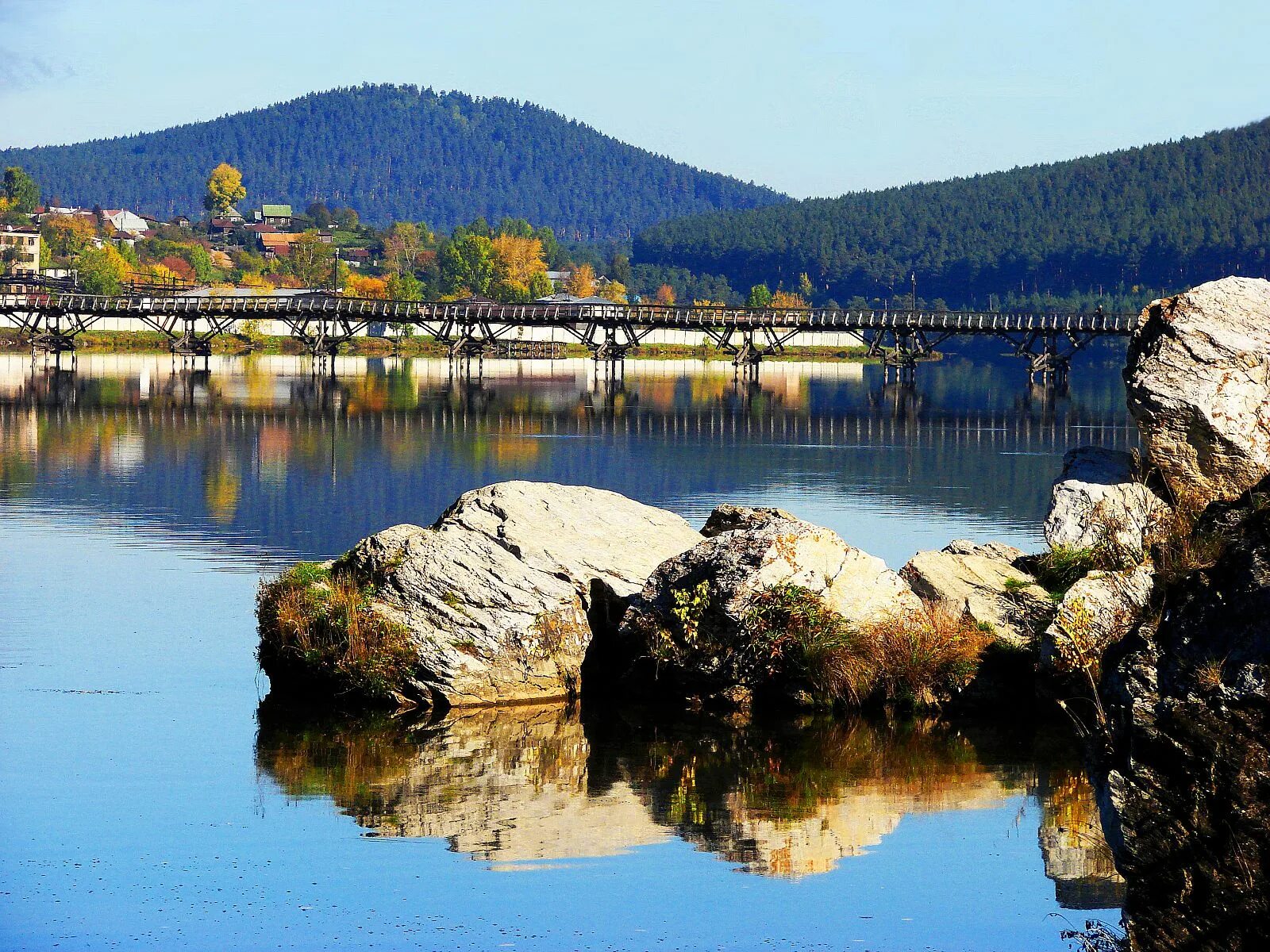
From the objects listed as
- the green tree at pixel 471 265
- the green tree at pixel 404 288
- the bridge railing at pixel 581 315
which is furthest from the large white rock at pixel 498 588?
the green tree at pixel 471 265

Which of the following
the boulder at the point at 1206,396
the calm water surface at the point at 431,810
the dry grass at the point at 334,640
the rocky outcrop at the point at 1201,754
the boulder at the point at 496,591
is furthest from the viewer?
the boulder at the point at 1206,396

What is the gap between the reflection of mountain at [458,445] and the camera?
108 feet

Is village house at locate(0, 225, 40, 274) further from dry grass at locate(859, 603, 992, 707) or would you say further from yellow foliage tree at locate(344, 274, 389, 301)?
dry grass at locate(859, 603, 992, 707)

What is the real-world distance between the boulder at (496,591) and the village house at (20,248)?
562 ft

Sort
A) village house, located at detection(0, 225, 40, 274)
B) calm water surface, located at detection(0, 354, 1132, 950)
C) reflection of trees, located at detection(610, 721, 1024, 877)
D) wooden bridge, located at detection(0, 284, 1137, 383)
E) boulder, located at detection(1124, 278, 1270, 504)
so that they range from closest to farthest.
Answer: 1. calm water surface, located at detection(0, 354, 1132, 950)
2. reflection of trees, located at detection(610, 721, 1024, 877)
3. boulder, located at detection(1124, 278, 1270, 504)
4. wooden bridge, located at detection(0, 284, 1137, 383)
5. village house, located at detection(0, 225, 40, 274)

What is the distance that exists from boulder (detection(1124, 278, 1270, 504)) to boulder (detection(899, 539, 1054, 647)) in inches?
80.4

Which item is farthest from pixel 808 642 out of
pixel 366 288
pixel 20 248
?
pixel 20 248

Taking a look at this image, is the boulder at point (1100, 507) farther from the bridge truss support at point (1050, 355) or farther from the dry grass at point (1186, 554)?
the bridge truss support at point (1050, 355)

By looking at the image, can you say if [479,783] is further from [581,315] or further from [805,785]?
[581,315]

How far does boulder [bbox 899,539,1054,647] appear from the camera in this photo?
16234mm

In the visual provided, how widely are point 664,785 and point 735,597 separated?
105 inches

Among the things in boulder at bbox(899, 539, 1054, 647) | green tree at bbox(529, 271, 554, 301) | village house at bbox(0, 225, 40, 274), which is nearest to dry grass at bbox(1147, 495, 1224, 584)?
Answer: boulder at bbox(899, 539, 1054, 647)

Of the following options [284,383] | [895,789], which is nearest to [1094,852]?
[895,789]

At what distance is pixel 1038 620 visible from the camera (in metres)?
16.2
